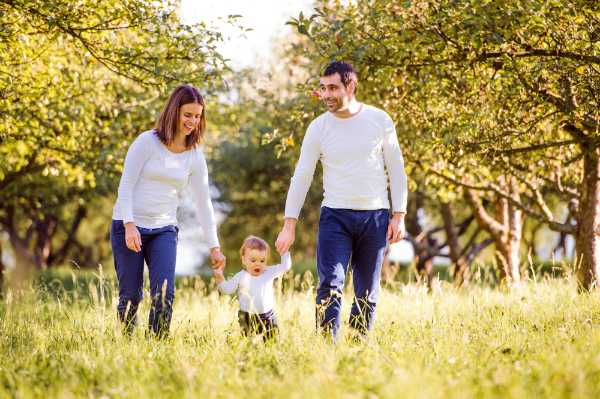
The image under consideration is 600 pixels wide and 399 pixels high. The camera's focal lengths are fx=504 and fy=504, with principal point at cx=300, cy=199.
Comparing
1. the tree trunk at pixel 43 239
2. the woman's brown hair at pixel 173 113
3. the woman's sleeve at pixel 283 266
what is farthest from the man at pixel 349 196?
the tree trunk at pixel 43 239

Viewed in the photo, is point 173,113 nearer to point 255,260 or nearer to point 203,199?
point 203,199

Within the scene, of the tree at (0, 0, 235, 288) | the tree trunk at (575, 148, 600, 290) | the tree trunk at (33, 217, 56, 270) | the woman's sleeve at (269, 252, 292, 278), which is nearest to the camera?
the woman's sleeve at (269, 252, 292, 278)

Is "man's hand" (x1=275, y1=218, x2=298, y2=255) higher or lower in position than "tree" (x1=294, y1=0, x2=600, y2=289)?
lower

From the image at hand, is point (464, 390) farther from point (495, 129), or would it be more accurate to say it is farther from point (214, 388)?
point (495, 129)

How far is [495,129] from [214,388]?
181 inches

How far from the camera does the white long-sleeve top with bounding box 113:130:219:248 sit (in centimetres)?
422

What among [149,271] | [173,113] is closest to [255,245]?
[149,271]

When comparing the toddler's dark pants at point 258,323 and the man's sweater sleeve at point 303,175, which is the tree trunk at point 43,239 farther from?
the man's sweater sleeve at point 303,175

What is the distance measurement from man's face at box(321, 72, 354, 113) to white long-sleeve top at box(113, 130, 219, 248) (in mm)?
1351

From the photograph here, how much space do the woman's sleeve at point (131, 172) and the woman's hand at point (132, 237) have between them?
2.3 inches

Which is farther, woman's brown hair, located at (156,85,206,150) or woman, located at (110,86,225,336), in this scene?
woman's brown hair, located at (156,85,206,150)

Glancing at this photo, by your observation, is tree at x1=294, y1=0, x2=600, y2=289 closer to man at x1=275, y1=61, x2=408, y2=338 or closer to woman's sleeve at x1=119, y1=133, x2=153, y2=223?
man at x1=275, y1=61, x2=408, y2=338

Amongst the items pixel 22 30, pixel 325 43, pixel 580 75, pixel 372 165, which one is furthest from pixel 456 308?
pixel 22 30

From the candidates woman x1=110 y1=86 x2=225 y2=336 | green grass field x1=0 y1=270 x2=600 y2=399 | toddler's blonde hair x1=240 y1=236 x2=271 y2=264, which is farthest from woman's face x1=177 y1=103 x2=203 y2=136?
green grass field x1=0 y1=270 x2=600 y2=399
